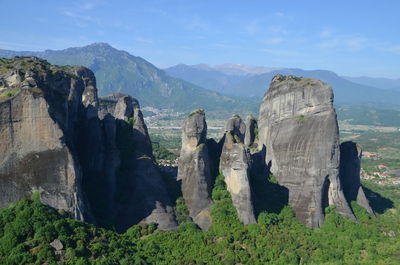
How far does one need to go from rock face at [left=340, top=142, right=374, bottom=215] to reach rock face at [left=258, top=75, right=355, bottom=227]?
4.00 meters

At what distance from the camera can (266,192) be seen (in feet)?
133

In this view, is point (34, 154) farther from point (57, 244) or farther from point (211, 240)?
point (211, 240)

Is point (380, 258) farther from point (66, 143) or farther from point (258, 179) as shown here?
point (66, 143)

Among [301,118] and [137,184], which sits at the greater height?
[301,118]

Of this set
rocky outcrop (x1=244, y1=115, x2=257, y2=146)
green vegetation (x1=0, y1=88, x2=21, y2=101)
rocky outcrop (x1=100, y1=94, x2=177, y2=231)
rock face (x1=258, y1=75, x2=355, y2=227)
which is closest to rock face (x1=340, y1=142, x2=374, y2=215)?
rock face (x1=258, y1=75, x2=355, y2=227)

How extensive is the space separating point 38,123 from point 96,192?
9832mm

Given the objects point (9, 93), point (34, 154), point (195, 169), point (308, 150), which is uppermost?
point (9, 93)

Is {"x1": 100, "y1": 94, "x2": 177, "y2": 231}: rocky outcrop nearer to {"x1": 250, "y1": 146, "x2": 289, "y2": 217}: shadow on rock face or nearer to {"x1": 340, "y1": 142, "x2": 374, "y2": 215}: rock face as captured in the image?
{"x1": 250, "y1": 146, "x2": 289, "y2": 217}: shadow on rock face

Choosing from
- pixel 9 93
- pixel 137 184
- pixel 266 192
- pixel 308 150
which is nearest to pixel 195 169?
pixel 137 184

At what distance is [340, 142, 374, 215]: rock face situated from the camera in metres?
43.1

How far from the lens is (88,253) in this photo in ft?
88.8

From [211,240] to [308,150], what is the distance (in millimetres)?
12796

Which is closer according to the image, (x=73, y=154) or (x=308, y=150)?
(x=73, y=154)

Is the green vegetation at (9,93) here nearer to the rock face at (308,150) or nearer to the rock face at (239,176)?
the rock face at (239,176)
